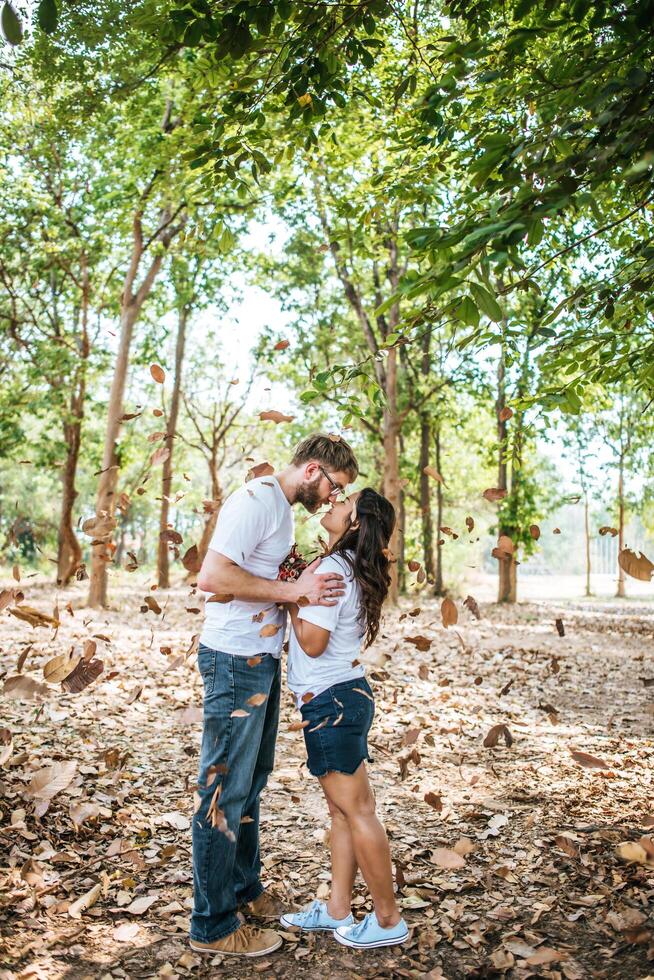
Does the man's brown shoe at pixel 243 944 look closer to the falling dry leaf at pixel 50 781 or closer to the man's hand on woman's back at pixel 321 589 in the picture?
the man's hand on woman's back at pixel 321 589

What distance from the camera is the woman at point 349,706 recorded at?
3.18 m

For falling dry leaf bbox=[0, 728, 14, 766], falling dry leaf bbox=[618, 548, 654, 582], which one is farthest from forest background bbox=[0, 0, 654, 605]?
falling dry leaf bbox=[0, 728, 14, 766]

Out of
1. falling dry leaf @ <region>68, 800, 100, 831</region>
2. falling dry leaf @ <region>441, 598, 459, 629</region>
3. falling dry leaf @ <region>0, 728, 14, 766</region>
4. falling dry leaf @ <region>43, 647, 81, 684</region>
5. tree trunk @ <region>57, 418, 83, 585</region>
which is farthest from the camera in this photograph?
tree trunk @ <region>57, 418, 83, 585</region>

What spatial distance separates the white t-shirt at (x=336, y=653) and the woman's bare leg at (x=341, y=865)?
55 cm

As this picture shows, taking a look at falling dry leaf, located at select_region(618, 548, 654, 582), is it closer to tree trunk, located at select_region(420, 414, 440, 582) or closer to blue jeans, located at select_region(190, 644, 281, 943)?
blue jeans, located at select_region(190, 644, 281, 943)

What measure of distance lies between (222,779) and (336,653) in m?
0.73

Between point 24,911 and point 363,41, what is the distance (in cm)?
472

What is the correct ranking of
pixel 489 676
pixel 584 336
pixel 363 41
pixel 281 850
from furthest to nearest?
1. pixel 489 676
2. pixel 584 336
3. pixel 281 850
4. pixel 363 41

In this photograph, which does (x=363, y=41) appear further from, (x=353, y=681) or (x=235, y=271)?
(x=235, y=271)

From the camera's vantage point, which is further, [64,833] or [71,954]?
[64,833]

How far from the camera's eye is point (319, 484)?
132 inches

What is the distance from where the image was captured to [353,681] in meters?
3.27

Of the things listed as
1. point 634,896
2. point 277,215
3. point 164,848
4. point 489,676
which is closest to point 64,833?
point 164,848

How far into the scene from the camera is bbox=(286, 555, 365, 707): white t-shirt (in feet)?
10.6
